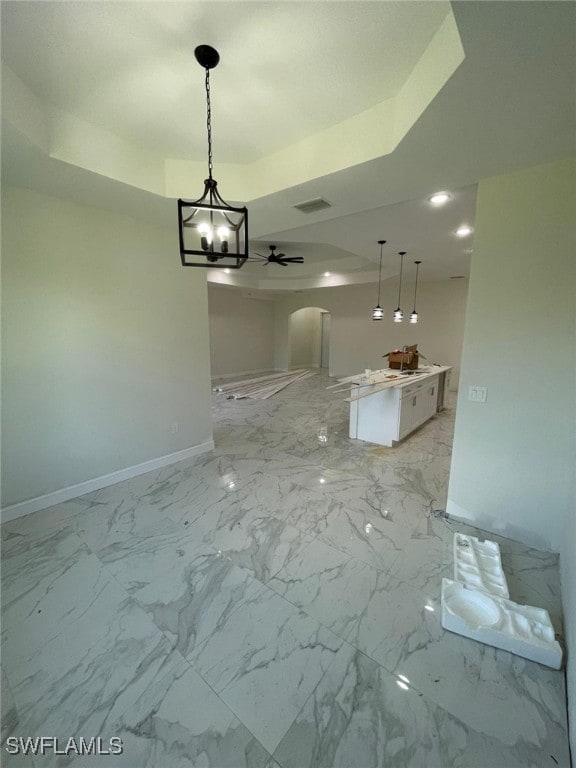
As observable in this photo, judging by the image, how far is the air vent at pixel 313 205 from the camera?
9.08 ft

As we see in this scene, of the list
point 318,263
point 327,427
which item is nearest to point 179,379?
point 327,427

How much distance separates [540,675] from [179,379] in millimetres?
3795

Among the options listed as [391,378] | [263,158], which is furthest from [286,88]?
[391,378]

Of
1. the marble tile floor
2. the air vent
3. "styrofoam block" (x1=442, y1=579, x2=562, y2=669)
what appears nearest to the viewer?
the marble tile floor

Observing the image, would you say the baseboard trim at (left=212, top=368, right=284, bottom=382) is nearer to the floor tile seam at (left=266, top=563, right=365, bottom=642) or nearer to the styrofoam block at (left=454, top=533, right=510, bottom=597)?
the floor tile seam at (left=266, top=563, right=365, bottom=642)

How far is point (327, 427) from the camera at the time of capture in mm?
5289

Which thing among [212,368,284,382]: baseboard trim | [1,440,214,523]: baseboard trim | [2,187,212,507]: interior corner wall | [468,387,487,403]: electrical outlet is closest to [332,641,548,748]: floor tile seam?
[468,387,487,403]: electrical outlet

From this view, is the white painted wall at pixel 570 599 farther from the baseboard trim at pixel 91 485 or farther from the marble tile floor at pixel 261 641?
the baseboard trim at pixel 91 485

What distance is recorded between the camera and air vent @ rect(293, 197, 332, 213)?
2.77 m

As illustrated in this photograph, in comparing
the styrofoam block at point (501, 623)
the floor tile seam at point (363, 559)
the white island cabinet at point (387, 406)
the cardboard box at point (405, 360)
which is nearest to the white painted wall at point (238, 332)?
the cardboard box at point (405, 360)

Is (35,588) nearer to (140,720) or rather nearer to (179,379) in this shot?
(140,720)

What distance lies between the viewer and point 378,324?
902 cm

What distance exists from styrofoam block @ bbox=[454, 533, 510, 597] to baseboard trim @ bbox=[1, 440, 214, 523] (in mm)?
3112

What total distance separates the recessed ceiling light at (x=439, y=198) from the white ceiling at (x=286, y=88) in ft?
0.33
